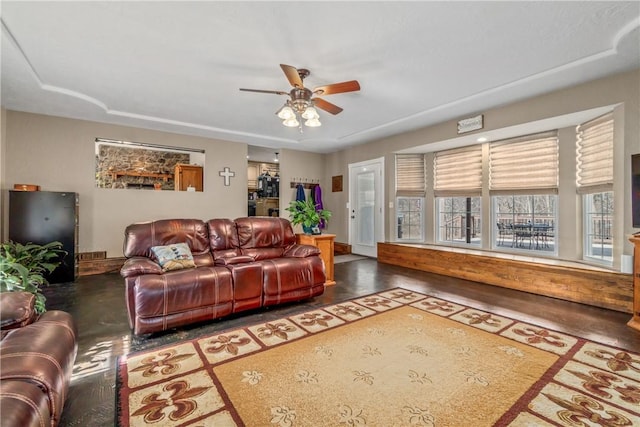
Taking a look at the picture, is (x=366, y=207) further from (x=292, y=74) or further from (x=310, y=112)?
(x=292, y=74)

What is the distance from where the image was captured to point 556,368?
1938mm

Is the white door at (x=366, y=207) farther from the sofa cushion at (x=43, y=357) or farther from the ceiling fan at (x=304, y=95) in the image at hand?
the sofa cushion at (x=43, y=357)

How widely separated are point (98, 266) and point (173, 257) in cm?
294

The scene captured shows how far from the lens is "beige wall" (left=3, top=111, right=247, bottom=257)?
14.2 feet

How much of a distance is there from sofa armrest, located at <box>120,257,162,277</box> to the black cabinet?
239cm

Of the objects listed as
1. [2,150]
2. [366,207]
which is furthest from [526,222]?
[2,150]

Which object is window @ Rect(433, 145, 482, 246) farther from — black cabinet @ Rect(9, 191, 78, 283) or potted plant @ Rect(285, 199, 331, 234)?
black cabinet @ Rect(9, 191, 78, 283)

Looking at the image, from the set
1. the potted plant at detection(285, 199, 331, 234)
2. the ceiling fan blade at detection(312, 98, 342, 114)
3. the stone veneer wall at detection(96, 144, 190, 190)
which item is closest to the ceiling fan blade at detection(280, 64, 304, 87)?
the ceiling fan blade at detection(312, 98, 342, 114)

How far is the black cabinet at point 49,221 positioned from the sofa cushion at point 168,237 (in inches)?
78.8

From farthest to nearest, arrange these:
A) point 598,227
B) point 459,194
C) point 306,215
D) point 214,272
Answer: point 459,194, point 306,215, point 598,227, point 214,272

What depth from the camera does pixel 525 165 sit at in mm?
4336

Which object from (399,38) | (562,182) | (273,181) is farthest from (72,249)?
(562,182)

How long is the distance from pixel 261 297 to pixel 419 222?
12.8 ft

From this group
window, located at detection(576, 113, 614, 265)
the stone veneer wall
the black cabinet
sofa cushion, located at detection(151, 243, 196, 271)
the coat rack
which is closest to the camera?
sofa cushion, located at detection(151, 243, 196, 271)
